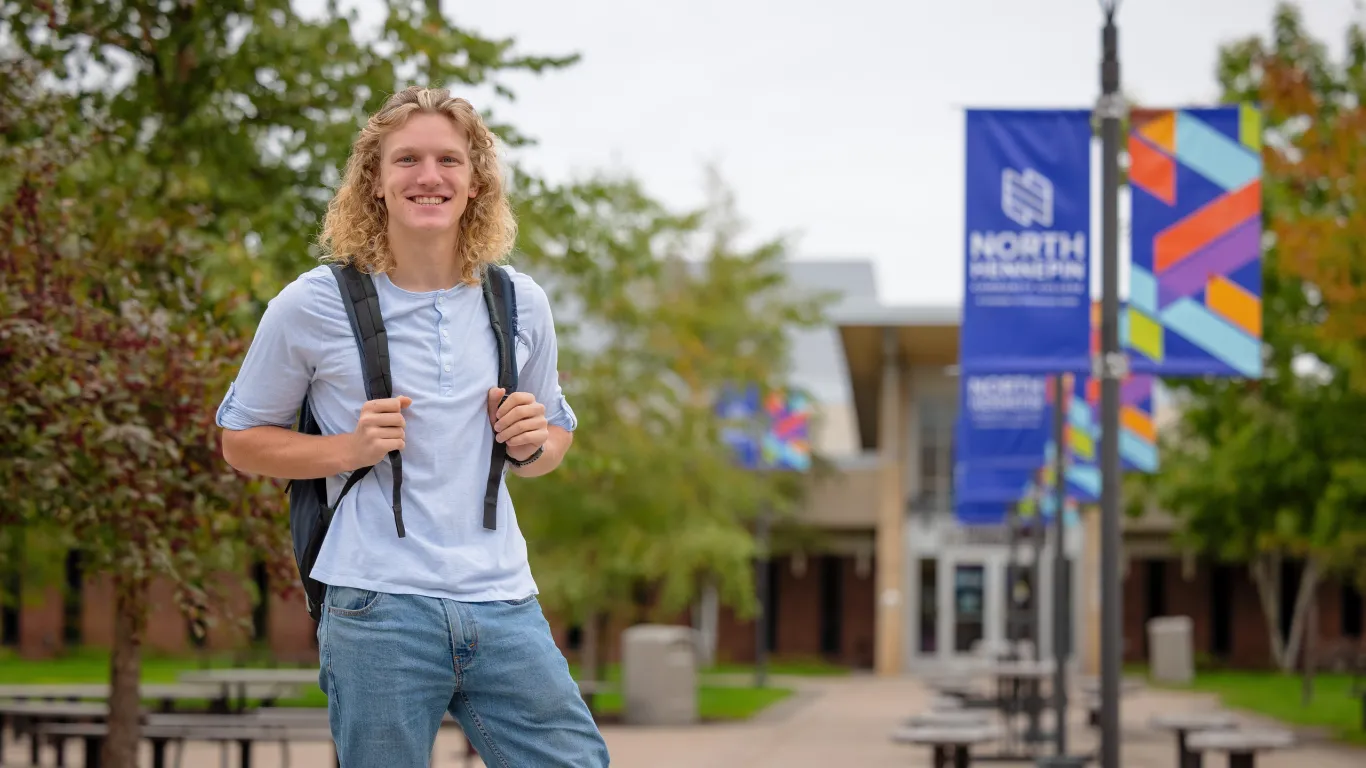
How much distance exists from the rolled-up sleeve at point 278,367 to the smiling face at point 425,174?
0.21m

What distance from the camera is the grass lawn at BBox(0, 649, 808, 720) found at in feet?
93.7

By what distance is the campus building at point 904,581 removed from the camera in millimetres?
47562

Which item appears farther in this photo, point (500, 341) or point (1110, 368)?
point (1110, 368)

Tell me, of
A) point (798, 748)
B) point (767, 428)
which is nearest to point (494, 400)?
point (798, 748)

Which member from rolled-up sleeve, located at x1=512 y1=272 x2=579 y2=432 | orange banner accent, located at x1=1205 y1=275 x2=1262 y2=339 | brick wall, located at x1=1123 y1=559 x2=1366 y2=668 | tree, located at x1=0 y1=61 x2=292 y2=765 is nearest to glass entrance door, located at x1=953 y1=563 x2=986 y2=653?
brick wall, located at x1=1123 y1=559 x2=1366 y2=668

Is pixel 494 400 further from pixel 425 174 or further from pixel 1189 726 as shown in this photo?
pixel 1189 726

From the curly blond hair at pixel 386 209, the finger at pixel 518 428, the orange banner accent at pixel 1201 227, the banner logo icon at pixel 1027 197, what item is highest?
the banner logo icon at pixel 1027 197

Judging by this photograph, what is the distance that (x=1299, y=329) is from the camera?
25203mm

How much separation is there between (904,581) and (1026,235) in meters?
38.1

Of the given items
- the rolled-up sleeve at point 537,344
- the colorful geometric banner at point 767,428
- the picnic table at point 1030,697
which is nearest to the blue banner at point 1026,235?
the rolled-up sleeve at point 537,344

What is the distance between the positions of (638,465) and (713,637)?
1033 inches

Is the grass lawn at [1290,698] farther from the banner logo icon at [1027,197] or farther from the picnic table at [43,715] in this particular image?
the picnic table at [43,715]

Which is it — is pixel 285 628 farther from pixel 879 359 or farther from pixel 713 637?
pixel 879 359

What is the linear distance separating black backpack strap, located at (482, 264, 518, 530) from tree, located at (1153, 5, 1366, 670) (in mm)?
16235
